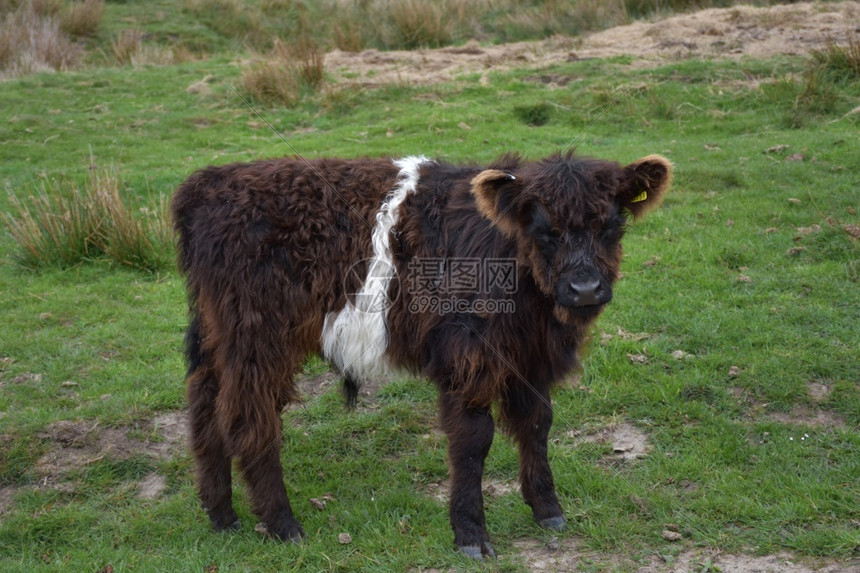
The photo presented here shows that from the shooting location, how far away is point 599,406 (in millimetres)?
5625

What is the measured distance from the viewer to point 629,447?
17.2ft

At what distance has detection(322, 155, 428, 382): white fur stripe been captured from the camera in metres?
4.50

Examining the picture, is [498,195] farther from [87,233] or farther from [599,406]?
[87,233]

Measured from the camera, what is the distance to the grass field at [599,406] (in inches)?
177

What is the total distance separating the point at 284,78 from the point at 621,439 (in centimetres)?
927

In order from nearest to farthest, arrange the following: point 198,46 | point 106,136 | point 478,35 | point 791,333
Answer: point 791,333, point 106,136, point 478,35, point 198,46

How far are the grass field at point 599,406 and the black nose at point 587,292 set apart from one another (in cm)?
141

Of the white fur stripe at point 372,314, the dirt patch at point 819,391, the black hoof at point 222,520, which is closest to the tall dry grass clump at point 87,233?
the black hoof at point 222,520

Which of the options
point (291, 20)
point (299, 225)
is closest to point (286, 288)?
point (299, 225)

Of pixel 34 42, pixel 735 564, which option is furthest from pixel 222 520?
pixel 34 42

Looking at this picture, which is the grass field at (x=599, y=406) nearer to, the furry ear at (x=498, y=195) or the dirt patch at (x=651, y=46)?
the furry ear at (x=498, y=195)

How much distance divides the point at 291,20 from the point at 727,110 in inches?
532

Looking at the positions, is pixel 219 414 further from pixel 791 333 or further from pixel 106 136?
pixel 106 136

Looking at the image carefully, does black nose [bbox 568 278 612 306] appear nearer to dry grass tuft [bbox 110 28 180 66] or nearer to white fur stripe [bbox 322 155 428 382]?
white fur stripe [bbox 322 155 428 382]
